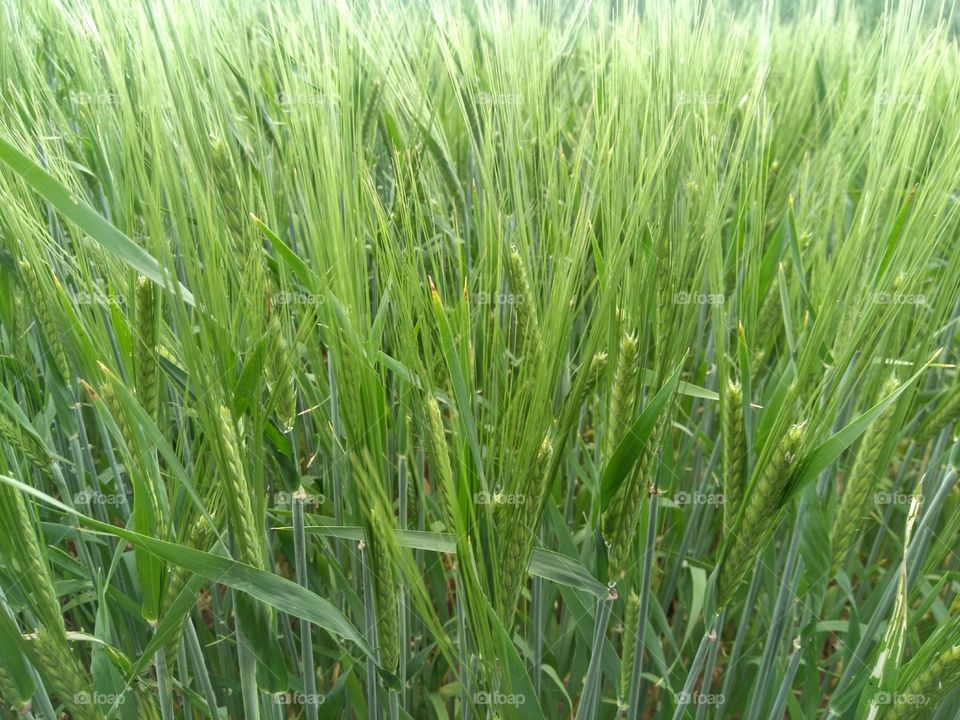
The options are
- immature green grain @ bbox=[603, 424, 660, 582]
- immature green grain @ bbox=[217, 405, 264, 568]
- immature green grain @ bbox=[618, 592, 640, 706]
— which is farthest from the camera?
immature green grain @ bbox=[618, 592, 640, 706]

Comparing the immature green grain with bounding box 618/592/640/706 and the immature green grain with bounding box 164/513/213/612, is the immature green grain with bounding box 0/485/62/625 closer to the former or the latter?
the immature green grain with bounding box 164/513/213/612

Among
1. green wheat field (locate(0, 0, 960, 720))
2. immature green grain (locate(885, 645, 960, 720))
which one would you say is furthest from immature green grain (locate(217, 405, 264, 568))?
immature green grain (locate(885, 645, 960, 720))

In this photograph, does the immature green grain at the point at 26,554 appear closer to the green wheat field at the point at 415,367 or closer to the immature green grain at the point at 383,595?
the green wheat field at the point at 415,367

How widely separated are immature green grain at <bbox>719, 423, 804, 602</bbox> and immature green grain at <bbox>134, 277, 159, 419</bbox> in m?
0.46

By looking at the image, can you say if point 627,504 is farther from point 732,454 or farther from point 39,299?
point 39,299

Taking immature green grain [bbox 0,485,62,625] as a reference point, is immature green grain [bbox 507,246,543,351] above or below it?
above

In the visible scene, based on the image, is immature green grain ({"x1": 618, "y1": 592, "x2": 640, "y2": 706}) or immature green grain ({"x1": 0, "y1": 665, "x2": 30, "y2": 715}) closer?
immature green grain ({"x1": 0, "y1": 665, "x2": 30, "y2": 715})

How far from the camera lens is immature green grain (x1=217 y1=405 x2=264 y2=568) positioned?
58 cm

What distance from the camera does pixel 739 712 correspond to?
44.9 inches

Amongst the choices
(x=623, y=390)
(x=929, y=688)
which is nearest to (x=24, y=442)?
(x=623, y=390)

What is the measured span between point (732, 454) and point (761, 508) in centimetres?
11

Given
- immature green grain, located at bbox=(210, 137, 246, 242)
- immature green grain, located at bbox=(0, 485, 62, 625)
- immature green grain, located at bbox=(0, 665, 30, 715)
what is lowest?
immature green grain, located at bbox=(0, 665, 30, 715)

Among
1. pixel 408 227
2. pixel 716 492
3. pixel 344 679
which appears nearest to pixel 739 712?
pixel 716 492

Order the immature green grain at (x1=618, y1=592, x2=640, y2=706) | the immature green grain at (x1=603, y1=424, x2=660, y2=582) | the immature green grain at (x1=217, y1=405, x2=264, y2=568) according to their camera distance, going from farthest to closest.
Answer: the immature green grain at (x1=618, y1=592, x2=640, y2=706)
the immature green grain at (x1=603, y1=424, x2=660, y2=582)
the immature green grain at (x1=217, y1=405, x2=264, y2=568)
